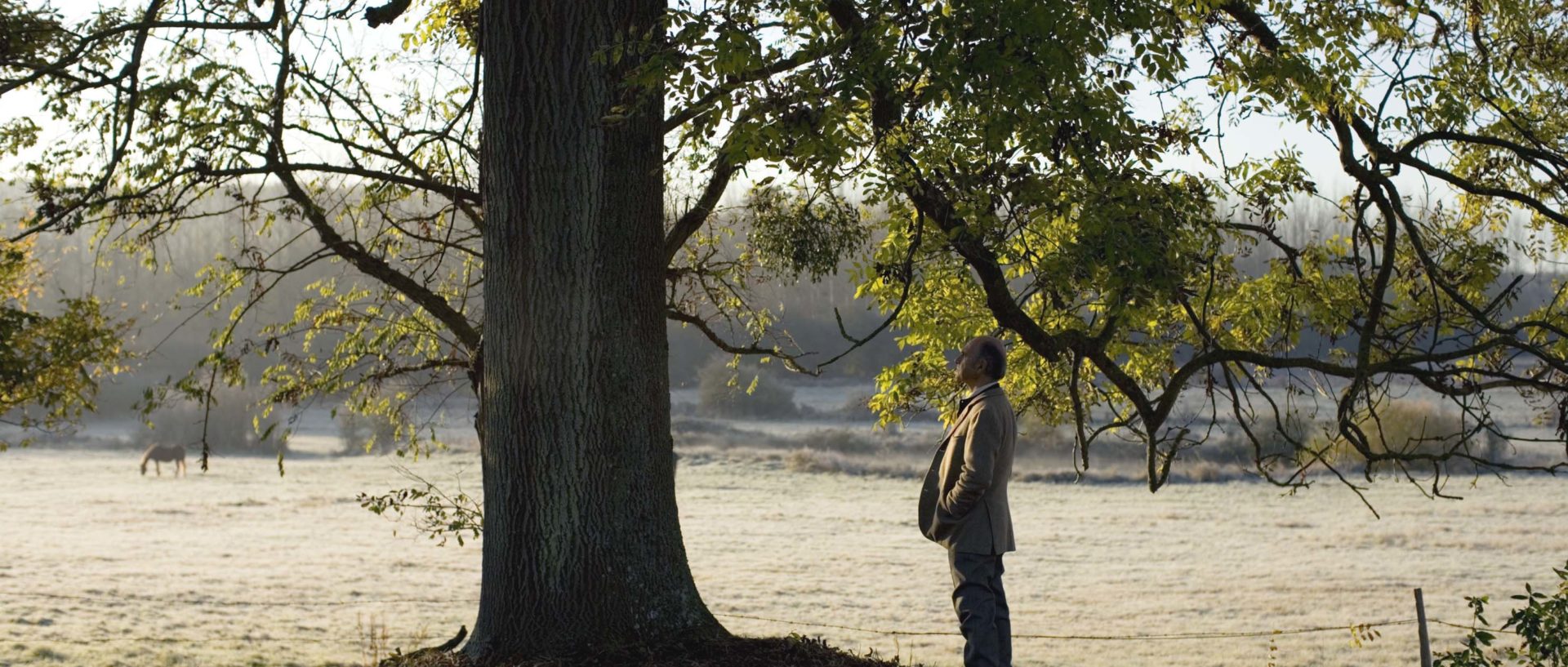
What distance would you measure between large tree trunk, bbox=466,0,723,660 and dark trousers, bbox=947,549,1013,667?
44.9 inches

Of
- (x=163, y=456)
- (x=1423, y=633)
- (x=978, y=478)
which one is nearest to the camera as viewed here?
(x=978, y=478)

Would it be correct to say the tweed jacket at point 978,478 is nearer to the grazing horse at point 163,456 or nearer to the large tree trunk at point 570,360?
the large tree trunk at point 570,360


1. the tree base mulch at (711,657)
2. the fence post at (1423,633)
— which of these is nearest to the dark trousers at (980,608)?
the tree base mulch at (711,657)

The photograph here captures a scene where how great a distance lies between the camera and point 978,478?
542 centimetres

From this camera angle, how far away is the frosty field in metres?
21.8

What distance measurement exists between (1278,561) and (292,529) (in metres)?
28.3

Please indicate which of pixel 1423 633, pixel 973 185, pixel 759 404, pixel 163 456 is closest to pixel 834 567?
pixel 1423 633

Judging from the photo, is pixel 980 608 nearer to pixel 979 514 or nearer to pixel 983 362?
pixel 979 514

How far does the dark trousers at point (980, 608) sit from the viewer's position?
5.57 m

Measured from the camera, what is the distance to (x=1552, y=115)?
1090 centimetres

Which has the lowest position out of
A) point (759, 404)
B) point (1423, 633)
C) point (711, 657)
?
point (1423, 633)

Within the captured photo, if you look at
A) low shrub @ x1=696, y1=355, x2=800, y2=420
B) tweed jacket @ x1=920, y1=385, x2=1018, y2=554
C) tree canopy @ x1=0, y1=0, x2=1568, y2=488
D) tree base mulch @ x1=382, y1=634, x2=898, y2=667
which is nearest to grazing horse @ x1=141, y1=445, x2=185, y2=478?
low shrub @ x1=696, y1=355, x2=800, y2=420

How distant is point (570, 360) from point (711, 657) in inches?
55.8

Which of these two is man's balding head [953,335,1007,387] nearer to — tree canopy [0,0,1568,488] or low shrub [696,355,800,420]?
tree canopy [0,0,1568,488]
